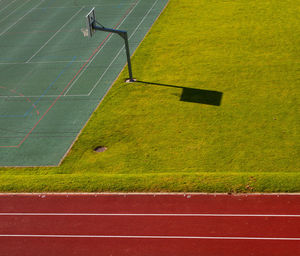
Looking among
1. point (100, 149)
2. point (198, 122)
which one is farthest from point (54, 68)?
point (198, 122)

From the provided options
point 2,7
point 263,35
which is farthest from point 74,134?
point 2,7

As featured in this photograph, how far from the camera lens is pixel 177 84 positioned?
78.8 ft

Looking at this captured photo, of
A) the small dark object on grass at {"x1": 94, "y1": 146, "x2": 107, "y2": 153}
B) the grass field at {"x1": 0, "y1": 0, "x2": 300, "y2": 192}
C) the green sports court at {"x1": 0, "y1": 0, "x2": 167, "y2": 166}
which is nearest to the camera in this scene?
the grass field at {"x1": 0, "y1": 0, "x2": 300, "y2": 192}

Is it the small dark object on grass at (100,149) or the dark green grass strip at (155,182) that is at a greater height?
the dark green grass strip at (155,182)

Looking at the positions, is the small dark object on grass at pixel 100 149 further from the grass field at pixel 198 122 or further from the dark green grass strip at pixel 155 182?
the dark green grass strip at pixel 155 182

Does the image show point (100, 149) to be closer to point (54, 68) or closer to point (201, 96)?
point (201, 96)

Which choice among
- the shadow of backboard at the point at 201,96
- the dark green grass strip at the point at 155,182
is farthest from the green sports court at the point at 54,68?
the shadow of backboard at the point at 201,96

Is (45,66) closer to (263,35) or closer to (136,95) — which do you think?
(136,95)
